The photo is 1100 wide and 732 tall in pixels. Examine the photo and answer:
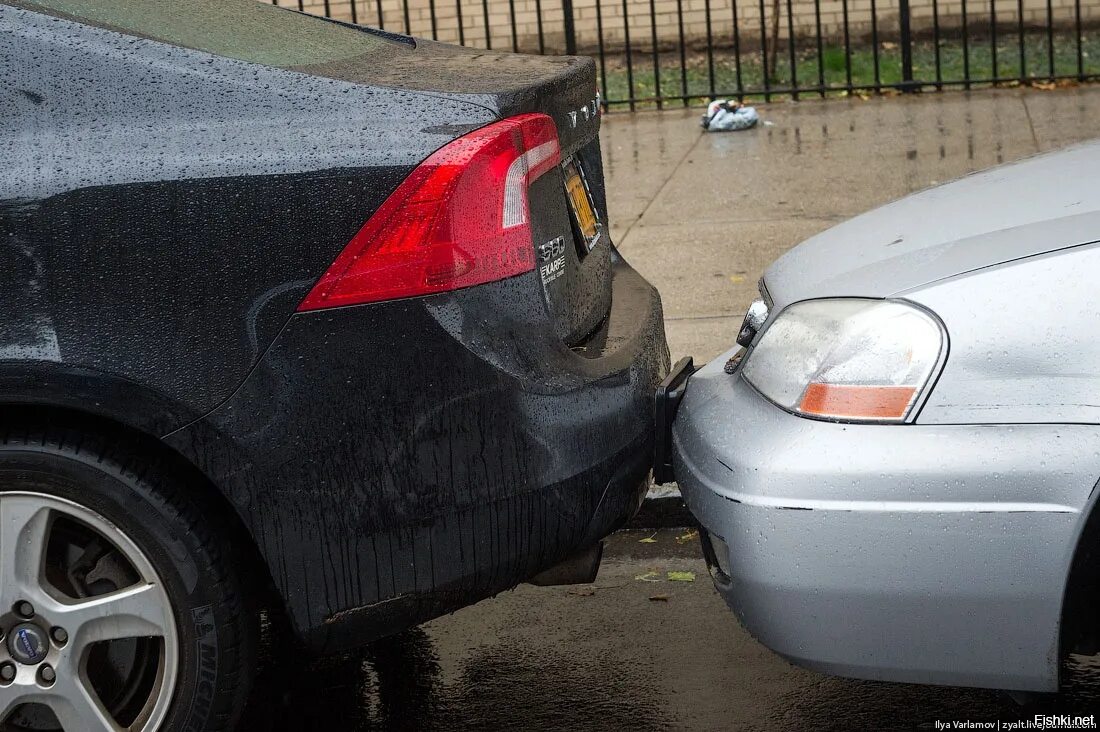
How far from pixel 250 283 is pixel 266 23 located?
104cm

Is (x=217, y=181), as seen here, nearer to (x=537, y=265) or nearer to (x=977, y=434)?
(x=537, y=265)

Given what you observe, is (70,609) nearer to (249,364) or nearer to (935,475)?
(249,364)

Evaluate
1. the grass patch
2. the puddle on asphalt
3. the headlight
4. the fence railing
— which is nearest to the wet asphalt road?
the puddle on asphalt

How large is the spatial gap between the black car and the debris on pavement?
23.1ft

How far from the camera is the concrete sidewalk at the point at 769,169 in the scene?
6082mm

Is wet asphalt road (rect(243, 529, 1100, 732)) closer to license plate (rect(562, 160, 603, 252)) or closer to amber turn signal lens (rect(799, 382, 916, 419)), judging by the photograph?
amber turn signal lens (rect(799, 382, 916, 419))

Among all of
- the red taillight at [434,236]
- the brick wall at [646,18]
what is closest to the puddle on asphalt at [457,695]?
the red taillight at [434,236]

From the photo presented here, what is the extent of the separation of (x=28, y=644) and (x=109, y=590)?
0.17m

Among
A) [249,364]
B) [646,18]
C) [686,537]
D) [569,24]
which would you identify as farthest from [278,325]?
[646,18]

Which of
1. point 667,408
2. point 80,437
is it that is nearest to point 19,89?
point 80,437

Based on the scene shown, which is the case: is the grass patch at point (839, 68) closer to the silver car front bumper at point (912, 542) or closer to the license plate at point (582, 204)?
the license plate at point (582, 204)

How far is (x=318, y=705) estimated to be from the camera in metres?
3.25

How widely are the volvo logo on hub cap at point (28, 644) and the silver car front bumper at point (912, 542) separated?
4.28ft

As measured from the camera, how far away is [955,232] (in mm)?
2760
